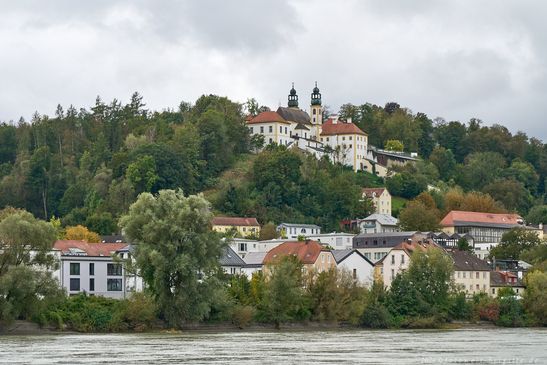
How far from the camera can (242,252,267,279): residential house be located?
123250mm

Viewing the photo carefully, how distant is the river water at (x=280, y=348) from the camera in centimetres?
6394

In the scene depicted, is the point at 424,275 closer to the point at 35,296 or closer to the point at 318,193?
the point at 35,296

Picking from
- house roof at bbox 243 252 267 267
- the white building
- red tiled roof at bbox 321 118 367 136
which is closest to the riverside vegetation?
red tiled roof at bbox 321 118 367 136

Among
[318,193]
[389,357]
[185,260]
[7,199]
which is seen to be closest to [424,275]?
[185,260]

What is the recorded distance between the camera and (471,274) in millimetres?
129500

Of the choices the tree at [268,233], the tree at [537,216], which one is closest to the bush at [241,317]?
the tree at [268,233]

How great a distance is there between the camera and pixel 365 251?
13850 centimetres

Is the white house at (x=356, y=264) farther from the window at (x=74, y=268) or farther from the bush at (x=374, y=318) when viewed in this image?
the window at (x=74, y=268)

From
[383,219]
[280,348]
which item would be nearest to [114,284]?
[280,348]

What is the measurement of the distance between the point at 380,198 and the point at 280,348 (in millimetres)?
102279

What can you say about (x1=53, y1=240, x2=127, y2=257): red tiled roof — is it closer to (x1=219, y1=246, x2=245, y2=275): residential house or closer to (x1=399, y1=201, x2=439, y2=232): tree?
(x1=219, y1=246, x2=245, y2=275): residential house

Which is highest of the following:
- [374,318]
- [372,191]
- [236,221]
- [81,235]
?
[372,191]

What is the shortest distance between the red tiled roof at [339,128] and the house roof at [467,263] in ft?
205

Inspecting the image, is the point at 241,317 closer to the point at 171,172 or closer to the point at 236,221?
the point at 236,221
